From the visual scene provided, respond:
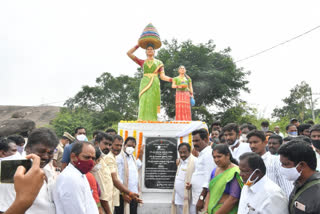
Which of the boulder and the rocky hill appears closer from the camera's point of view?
the boulder

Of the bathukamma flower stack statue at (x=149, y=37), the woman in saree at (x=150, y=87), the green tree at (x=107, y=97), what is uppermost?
the green tree at (x=107, y=97)

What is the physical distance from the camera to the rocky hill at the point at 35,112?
92.0 feet

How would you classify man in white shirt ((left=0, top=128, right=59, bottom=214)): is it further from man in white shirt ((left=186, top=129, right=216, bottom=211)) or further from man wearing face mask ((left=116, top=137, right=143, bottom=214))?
man wearing face mask ((left=116, top=137, right=143, bottom=214))

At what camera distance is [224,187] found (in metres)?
3.13

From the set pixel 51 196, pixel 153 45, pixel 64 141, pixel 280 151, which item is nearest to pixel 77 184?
pixel 51 196

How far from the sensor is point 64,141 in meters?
7.14

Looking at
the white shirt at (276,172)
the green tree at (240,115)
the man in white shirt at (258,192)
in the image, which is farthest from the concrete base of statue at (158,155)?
the green tree at (240,115)

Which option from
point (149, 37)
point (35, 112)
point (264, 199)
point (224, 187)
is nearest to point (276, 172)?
point (224, 187)

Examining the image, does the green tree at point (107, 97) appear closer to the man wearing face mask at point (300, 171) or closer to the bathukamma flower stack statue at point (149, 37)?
the bathukamma flower stack statue at point (149, 37)

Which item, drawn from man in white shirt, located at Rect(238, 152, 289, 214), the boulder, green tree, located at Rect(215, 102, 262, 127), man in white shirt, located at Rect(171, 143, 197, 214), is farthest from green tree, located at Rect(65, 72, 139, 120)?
man in white shirt, located at Rect(238, 152, 289, 214)

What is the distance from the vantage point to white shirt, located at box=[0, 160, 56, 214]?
72.8 inches

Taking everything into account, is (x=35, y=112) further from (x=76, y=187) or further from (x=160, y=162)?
(x=76, y=187)

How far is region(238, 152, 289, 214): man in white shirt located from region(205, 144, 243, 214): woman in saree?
474 millimetres

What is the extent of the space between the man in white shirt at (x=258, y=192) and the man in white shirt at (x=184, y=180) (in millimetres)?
2575
